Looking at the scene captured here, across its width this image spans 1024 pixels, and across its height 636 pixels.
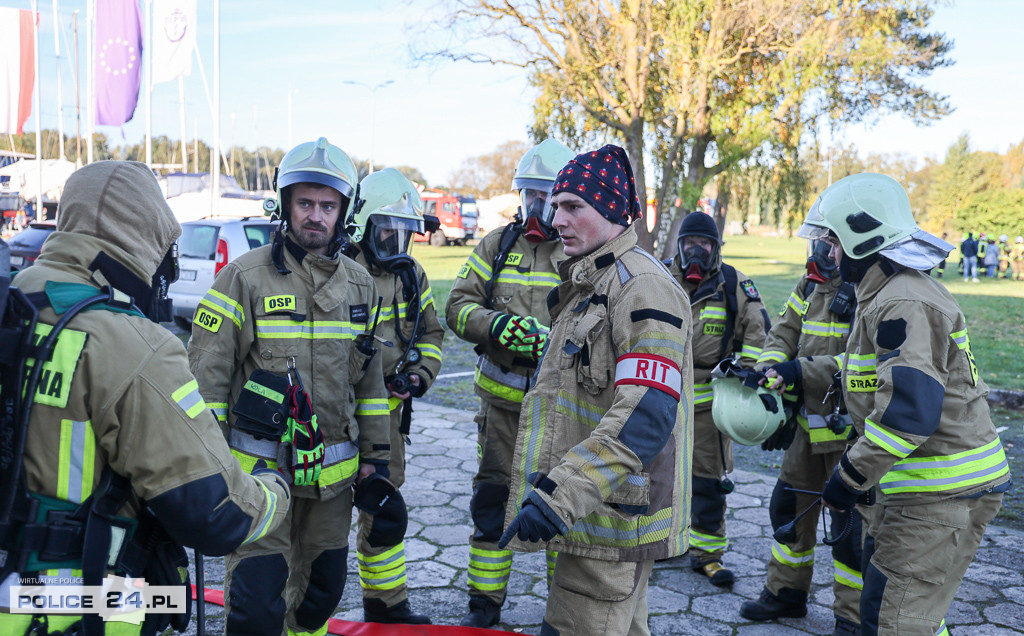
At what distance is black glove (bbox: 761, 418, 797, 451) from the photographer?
14.0 feet

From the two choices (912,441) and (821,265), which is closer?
(912,441)

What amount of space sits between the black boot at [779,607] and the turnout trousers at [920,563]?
1283mm

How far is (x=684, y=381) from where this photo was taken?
2.60m

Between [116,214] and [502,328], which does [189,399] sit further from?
[502,328]

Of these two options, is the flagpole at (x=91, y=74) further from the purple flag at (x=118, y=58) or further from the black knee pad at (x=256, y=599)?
the black knee pad at (x=256, y=599)

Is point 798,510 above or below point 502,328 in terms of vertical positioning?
below

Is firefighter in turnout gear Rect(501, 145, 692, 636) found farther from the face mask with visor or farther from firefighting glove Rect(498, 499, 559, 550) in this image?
the face mask with visor

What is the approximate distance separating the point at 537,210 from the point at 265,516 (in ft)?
8.25

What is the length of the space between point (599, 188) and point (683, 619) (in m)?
2.57

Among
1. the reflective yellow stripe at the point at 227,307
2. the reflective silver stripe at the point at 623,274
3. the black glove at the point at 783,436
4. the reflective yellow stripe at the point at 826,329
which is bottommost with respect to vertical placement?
the black glove at the point at 783,436

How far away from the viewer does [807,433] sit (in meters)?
4.18

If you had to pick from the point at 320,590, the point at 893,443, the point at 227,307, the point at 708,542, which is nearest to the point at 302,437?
the point at 227,307

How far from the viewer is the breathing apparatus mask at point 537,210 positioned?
428cm

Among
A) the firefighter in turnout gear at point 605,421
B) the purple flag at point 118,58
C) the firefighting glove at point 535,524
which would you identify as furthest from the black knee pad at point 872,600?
the purple flag at point 118,58
